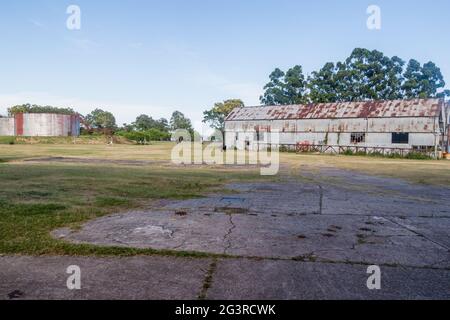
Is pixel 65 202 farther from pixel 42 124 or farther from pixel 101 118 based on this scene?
pixel 101 118

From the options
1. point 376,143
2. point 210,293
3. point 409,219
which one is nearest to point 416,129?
point 376,143

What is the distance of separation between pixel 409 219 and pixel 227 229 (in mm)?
3673

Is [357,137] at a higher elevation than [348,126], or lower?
lower

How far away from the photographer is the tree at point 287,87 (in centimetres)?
5844

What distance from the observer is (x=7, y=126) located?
54.8m

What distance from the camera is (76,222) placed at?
567 centimetres

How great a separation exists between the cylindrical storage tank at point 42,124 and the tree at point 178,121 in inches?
2620

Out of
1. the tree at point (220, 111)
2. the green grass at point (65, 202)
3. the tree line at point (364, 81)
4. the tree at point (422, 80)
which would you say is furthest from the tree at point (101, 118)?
the green grass at point (65, 202)

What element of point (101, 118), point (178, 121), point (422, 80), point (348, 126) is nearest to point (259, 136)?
point (348, 126)

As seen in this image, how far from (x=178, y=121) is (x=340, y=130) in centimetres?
9902

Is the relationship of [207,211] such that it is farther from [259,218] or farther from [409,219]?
[409,219]
